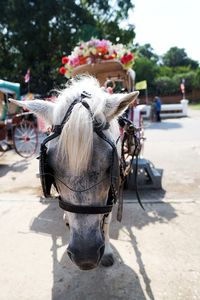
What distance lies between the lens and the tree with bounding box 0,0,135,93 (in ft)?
65.6

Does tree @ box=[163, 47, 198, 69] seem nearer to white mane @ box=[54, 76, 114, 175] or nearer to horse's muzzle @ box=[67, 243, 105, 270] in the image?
white mane @ box=[54, 76, 114, 175]

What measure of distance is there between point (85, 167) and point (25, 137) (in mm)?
7249

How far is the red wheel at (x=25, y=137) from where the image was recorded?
8.67 metres

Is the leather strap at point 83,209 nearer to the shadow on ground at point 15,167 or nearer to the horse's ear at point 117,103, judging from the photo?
the horse's ear at point 117,103

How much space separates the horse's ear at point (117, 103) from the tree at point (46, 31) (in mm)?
18470

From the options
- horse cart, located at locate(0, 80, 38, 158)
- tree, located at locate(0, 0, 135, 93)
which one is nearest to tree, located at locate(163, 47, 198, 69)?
tree, located at locate(0, 0, 135, 93)

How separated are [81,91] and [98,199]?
2.61 ft

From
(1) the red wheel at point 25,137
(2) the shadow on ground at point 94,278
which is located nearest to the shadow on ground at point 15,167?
(1) the red wheel at point 25,137

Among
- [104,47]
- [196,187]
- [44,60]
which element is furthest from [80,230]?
[44,60]

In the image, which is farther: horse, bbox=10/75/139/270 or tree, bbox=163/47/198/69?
tree, bbox=163/47/198/69

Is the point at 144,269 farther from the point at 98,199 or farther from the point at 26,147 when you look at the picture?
the point at 26,147

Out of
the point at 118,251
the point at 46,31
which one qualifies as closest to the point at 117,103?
the point at 118,251

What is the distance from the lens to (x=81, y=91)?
6.93ft

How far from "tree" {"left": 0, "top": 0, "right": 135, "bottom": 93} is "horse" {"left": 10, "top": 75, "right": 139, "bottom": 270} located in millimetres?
18535
